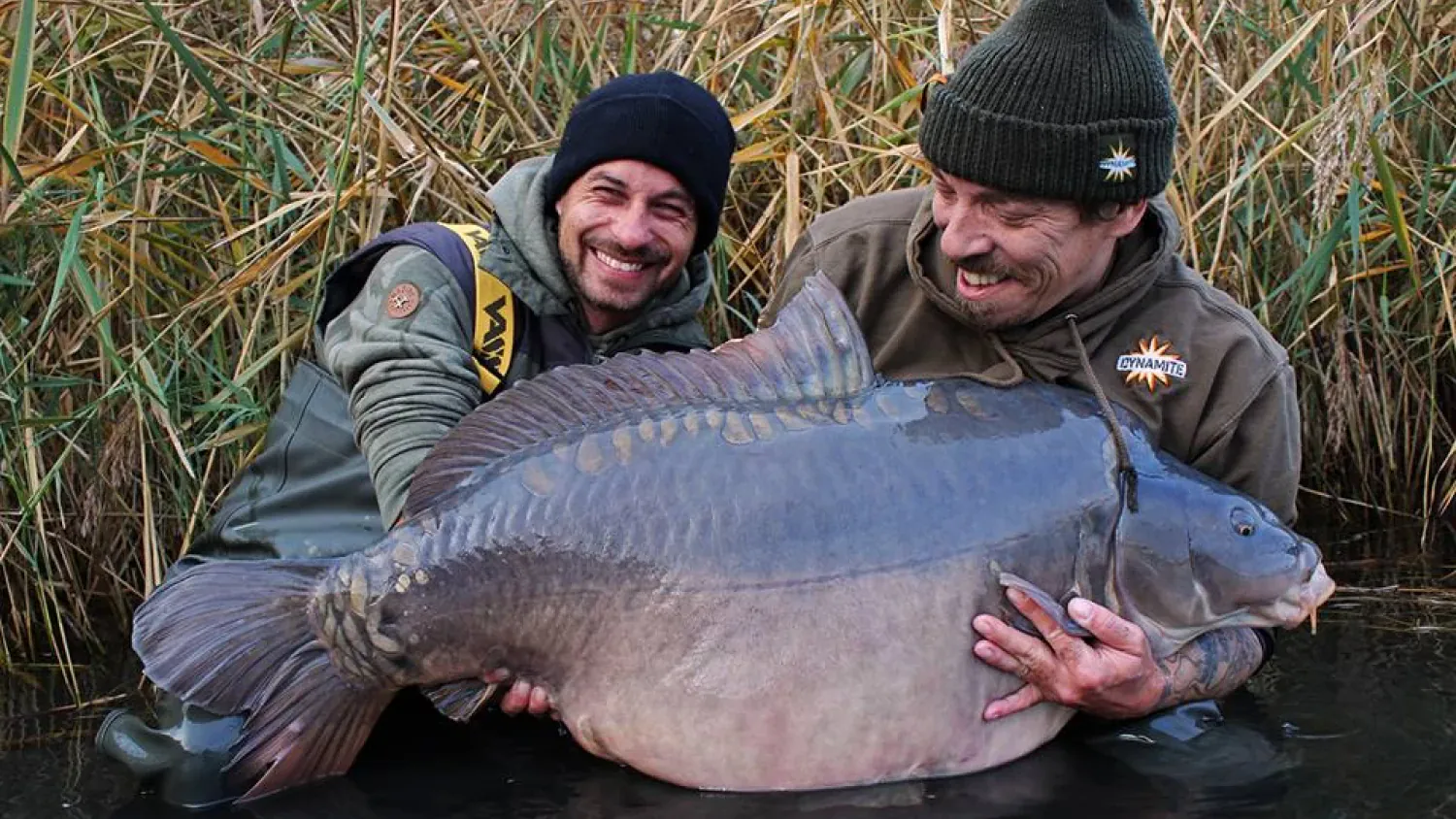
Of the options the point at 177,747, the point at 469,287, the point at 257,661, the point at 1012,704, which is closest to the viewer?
the point at 257,661

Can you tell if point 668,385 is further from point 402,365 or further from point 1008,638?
point 1008,638

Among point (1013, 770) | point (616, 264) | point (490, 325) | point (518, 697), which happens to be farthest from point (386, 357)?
point (1013, 770)

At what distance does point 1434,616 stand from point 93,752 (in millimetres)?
2858

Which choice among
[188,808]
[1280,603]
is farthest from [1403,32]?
[188,808]

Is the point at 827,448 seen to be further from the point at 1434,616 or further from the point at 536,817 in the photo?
the point at 1434,616

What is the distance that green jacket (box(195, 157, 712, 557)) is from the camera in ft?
11.0

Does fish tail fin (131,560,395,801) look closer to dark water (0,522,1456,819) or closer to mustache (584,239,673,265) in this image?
dark water (0,522,1456,819)

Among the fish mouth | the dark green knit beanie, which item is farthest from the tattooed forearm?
the dark green knit beanie

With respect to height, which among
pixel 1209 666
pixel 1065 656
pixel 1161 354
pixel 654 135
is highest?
pixel 654 135

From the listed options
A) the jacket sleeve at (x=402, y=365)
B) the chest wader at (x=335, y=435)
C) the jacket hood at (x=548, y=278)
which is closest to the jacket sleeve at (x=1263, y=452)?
the jacket hood at (x=548, y=278)

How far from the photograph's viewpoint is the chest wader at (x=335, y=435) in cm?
354

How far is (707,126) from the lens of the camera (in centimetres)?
368

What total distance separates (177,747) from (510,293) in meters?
1.11

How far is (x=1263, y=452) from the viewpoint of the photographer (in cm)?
336
